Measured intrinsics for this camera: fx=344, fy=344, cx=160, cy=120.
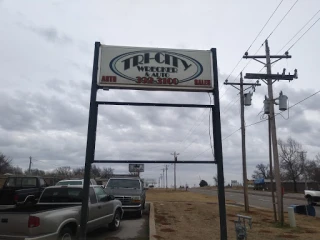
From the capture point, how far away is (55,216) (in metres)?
7.43

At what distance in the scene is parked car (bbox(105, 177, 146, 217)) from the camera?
596 inches

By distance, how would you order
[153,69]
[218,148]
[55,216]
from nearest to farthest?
[55,216]
[218,148]
[153,69]

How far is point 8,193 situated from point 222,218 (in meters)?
11.4

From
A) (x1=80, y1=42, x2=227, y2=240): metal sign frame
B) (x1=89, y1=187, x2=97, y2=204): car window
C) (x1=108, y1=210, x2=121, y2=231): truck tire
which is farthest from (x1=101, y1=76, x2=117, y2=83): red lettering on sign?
(x1=108, y1=210, x2=121, y2=231): truck tire

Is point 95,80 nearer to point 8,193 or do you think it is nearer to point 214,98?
point 214,98

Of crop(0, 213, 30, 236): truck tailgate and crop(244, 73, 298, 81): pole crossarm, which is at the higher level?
crop(244, 73, 298, 81): pole crossarm

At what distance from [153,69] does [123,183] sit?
952 centimetres

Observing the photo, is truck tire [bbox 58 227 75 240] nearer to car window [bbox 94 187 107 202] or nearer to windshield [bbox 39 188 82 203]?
windshield [bbox 39 188 82 203]

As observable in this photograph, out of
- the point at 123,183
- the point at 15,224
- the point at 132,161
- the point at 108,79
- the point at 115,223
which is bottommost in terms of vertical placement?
the point at 115,223

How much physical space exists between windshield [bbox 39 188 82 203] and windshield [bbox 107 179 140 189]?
7117 millimetres

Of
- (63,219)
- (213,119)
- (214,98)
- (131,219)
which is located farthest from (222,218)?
(131,219)

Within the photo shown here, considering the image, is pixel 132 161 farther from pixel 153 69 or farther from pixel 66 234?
pixel 153 69

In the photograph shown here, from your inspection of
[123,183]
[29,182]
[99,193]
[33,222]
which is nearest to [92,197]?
[99,193]

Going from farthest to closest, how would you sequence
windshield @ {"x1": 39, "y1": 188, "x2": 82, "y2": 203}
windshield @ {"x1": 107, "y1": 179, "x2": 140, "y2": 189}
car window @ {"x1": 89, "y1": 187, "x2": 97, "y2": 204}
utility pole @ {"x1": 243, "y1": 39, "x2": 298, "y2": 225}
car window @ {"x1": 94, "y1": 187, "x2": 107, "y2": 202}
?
windshield @ {"x1": 107, "y1": 179, "x2": 140, "y2": 189}
utility pole @ {"x1": 243, "y1": 39, "x2": 298, "y2": 225}
car window @ {"x1": 94, "y1": 187, "x2": 107, "y2": 202}
car window @ {"x1": 89, "y1": 187, "x2": 97, "y2": 204}
windshield @ {"x1": 39, "y1": 188, "x2": 82, "y2": 203}
